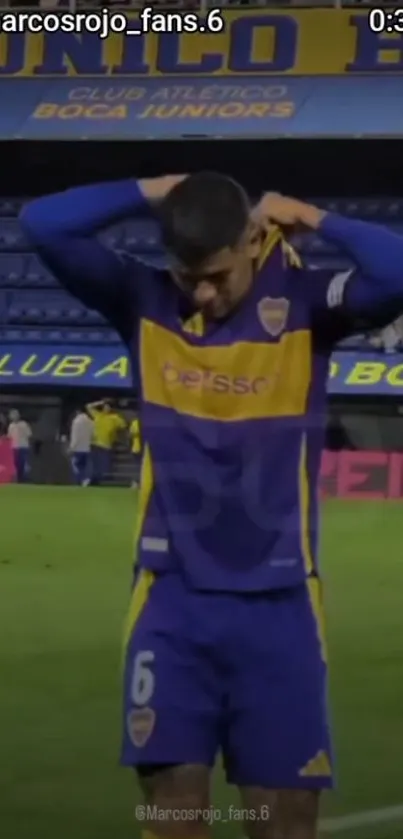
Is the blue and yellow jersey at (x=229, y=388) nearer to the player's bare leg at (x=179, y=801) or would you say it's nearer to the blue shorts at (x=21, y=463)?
the player's bare leg at (x=179, y=801)

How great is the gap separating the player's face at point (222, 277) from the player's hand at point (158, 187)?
0.05 m

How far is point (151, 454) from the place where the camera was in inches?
48.6

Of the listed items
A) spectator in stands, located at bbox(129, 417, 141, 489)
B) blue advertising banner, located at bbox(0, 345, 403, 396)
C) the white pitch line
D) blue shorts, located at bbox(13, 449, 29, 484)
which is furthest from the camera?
blue shorts, located at bbox(13, 449, 29, 484)

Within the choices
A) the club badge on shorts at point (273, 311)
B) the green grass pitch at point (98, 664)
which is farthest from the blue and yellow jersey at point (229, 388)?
the green grass pitch at point (98, 664)

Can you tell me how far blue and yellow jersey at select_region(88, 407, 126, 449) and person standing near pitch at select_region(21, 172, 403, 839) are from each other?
777mm

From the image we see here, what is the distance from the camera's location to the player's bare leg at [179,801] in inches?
47.6

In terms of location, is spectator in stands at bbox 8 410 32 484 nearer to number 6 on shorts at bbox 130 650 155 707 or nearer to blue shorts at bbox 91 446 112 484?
blue shorts at bbox 91 446 112 484

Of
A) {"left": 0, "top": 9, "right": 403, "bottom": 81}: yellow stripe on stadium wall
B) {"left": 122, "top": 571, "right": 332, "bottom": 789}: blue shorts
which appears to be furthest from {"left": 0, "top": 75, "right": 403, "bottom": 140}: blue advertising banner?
{"left": 122, "top": 571, "right": 332, "bottom": 789}: blue shorts

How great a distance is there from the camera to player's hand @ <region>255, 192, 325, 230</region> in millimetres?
1203

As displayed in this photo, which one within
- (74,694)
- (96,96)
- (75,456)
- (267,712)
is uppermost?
(96,96)

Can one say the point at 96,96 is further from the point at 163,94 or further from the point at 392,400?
the point at 392,400

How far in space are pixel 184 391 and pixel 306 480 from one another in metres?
0.10

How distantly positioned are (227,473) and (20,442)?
1.02 meters

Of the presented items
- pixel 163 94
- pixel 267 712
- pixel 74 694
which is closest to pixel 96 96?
pixel 163 94
